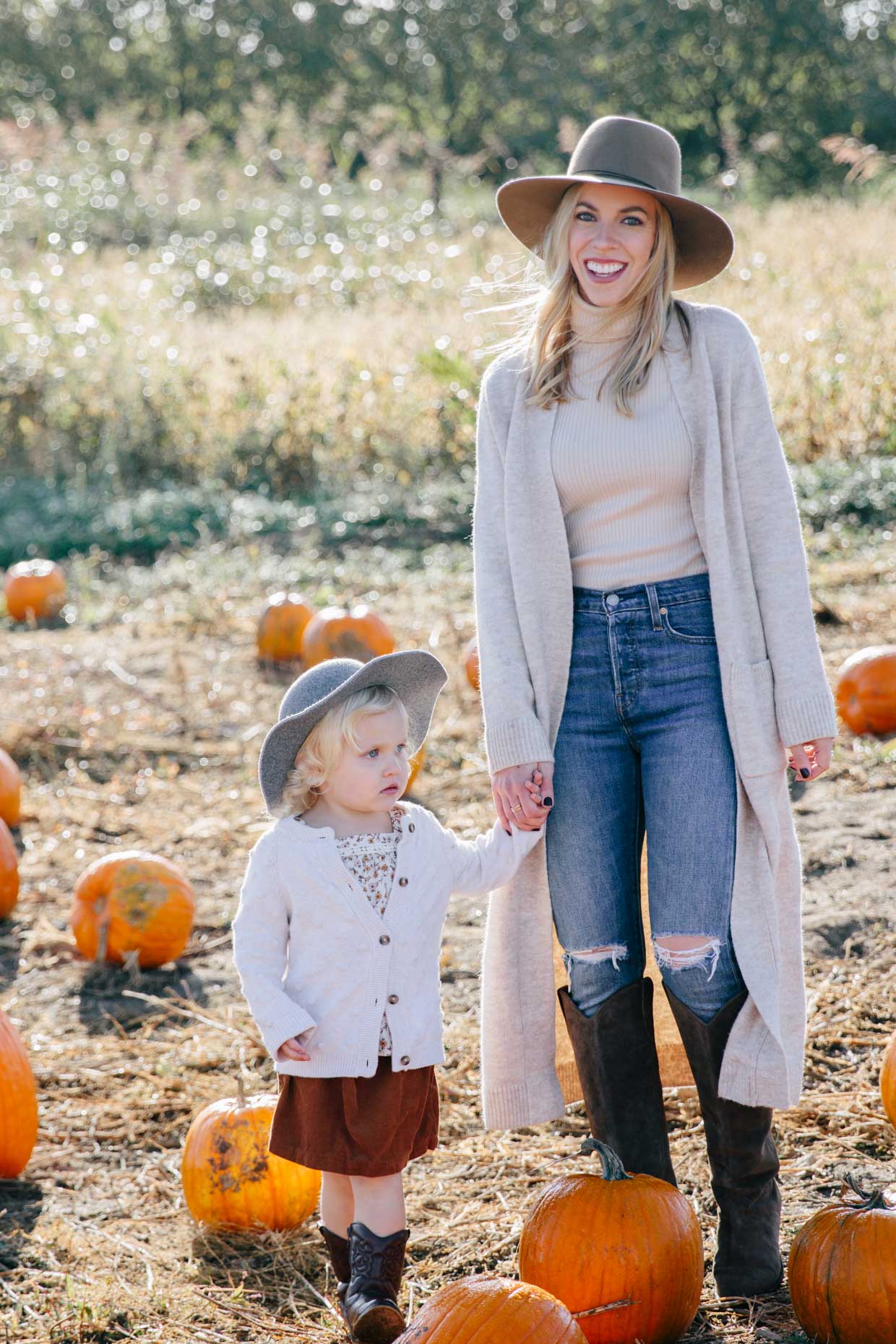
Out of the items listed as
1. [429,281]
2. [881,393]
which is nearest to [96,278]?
[429,281]

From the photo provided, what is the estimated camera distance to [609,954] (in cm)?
255

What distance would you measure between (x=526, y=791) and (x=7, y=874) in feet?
8.86

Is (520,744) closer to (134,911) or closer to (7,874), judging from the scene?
(134,911)

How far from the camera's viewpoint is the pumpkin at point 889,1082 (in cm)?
293

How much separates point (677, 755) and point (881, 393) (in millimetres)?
7790

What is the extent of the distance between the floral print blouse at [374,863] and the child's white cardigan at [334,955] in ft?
0.05

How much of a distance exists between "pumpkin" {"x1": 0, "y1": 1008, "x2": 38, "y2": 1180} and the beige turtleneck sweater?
1.73 m

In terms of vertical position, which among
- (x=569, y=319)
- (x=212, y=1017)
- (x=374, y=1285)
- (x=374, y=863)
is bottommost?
(x=374, y=1285)

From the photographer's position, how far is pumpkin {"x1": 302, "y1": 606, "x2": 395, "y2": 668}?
6.20 meters

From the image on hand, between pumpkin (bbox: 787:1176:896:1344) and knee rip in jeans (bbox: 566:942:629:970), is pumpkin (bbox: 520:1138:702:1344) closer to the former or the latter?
pumpkin (bbox: 787:1176:896:1344)

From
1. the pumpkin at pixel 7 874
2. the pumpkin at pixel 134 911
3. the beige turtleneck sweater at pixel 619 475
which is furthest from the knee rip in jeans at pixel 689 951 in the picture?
the pumpkin at pixel 7 874

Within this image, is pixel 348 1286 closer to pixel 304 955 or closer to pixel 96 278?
pixel 304 955

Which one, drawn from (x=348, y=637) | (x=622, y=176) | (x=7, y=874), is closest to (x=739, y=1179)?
(x=622, y=176)

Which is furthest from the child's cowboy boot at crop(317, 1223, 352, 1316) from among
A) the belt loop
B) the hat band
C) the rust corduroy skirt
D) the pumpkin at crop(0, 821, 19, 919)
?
the pumpkin at crop(0, 821, 19, 919)
